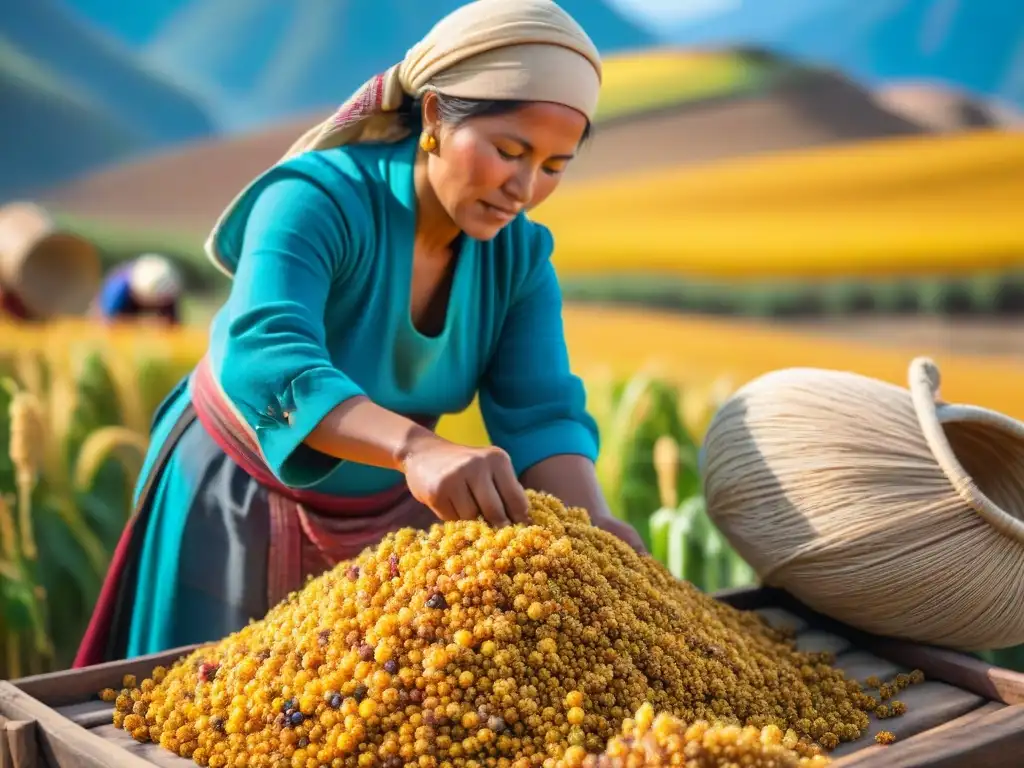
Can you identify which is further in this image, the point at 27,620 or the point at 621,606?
the point at 27,620

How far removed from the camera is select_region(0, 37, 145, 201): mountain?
7098mm

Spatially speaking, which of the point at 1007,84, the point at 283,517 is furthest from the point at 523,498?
the point at 1007,84

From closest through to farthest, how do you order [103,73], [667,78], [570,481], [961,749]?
[961,749], [570,481], [103,73], [667,78]

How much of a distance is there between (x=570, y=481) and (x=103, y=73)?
26.1 ft

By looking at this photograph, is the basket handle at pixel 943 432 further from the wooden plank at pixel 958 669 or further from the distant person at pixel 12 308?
the distant person at pixel 12 308

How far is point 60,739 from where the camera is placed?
95 centimetres

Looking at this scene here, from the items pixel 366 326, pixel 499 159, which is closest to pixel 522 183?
pixel 499 159

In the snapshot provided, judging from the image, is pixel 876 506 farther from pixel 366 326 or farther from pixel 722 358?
pixel 722 358

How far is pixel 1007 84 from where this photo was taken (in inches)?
292

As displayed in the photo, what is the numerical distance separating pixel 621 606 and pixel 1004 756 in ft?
1.06

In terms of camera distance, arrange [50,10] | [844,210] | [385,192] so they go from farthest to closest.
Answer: [50,10], [844,210], [385,192]

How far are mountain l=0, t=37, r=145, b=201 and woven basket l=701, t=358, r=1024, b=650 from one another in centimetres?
638

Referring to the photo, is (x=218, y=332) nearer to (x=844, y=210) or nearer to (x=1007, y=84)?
(x=844, y=210)

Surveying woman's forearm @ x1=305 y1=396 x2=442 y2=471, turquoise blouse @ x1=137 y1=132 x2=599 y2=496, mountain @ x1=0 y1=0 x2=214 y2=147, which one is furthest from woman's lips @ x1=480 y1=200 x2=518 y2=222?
mountain @ x1=0 y1=0 x2=214 y2=147
